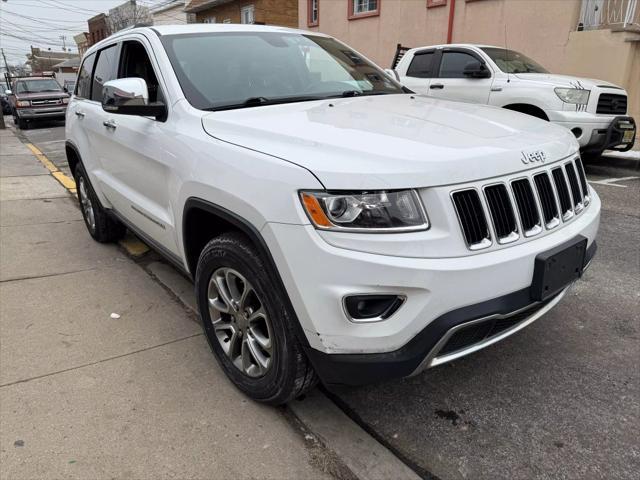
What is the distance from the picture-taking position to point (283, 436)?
2.36 meters

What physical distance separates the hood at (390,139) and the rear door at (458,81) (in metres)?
5.77

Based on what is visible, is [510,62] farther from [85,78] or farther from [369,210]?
[369,210]

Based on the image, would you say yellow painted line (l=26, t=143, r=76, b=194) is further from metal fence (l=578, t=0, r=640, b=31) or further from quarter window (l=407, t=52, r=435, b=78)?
metal fence (l=578, t=0, r=640, b=31)

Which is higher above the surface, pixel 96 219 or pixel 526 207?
pixel 526 207

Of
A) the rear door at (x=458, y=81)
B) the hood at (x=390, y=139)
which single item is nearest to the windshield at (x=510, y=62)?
the rear door at (x=458, y=81)

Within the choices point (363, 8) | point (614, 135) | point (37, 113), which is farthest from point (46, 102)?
point (614, 135)

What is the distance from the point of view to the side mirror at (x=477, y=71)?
8.17 meters

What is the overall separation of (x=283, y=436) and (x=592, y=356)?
6.09 feet

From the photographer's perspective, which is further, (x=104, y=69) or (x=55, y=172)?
(x=55, y=172)

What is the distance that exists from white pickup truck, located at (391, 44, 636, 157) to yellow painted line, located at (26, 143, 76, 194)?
17.2 feet

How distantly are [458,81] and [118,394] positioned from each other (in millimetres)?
7703

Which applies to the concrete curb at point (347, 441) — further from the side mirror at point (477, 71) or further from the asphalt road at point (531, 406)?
the side mirror at point (477, 71)

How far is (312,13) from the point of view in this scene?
1881 cm

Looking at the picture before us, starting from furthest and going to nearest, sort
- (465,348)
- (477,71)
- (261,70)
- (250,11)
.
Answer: (250,11), (477,71), (261,70), (465,348)
